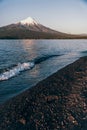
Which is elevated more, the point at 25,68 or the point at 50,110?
the point at 50,110

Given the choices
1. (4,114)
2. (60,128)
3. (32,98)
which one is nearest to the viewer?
(60,128)

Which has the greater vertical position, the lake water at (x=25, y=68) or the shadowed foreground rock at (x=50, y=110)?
the shadowed foreground rock at (x=50, y=110)

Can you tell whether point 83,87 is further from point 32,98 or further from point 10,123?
point 10,123

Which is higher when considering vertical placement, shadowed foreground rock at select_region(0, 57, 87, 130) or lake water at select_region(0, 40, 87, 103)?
shadowed foreground rock at select_region(0, 57, 87, 130)

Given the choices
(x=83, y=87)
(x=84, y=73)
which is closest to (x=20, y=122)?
(x=83, y=87)

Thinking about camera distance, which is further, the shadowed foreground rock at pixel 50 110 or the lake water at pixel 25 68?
the lake water at pixel 25 68

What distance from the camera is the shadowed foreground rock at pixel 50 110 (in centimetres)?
710

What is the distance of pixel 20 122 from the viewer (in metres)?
7.22

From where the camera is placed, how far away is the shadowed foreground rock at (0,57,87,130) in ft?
23.3

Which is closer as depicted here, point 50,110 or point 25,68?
point 50,110

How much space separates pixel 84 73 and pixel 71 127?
17.4 ft

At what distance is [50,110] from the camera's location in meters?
7.88

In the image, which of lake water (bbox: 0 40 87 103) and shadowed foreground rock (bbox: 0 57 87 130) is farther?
lake water (bbox: 0 40 87 103)

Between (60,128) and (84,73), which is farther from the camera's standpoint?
(84,73)
